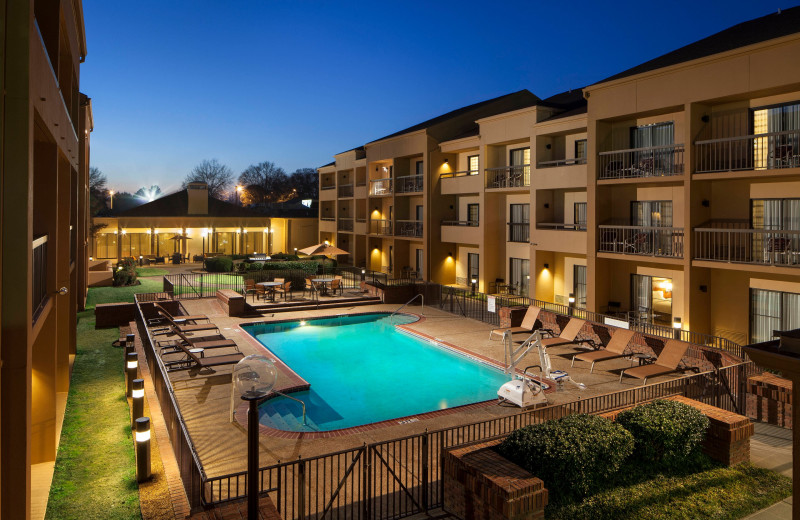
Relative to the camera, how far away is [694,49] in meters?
19.4

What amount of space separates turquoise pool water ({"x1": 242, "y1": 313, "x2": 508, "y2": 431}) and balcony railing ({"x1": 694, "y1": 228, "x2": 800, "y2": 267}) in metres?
8.02

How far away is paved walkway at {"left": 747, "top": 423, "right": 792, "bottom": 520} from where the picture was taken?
7.70 m

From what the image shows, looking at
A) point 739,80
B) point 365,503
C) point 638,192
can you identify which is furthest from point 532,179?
point 365,503

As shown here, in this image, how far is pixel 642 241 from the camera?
20.0 meters

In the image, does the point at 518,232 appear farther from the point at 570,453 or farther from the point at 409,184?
the point at 570,453

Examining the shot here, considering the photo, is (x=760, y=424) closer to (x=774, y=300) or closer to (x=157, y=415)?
(x=774, y=300)

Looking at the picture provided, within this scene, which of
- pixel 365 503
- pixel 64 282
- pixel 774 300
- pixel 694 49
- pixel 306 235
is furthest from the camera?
pixel 306 235

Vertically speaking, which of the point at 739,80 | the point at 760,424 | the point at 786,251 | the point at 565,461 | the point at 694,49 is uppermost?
the point at 694,49

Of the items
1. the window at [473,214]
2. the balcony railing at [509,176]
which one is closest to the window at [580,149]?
the balcony railing at [509,176]

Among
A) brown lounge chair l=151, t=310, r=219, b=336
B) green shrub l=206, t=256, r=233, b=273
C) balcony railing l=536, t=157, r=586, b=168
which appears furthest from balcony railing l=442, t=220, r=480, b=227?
brown lounge chair l=151, t=310, r=219, b=336

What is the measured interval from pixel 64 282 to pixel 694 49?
835 inches

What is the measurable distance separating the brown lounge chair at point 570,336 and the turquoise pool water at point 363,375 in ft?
8.39

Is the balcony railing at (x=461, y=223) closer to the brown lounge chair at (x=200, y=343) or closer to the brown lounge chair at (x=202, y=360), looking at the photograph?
the brown lounge chair at (x=200, y=343)

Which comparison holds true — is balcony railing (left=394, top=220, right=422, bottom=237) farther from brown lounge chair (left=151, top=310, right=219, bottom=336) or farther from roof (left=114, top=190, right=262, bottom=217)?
roof (left=114, top=190, right=262, bottom=217)
